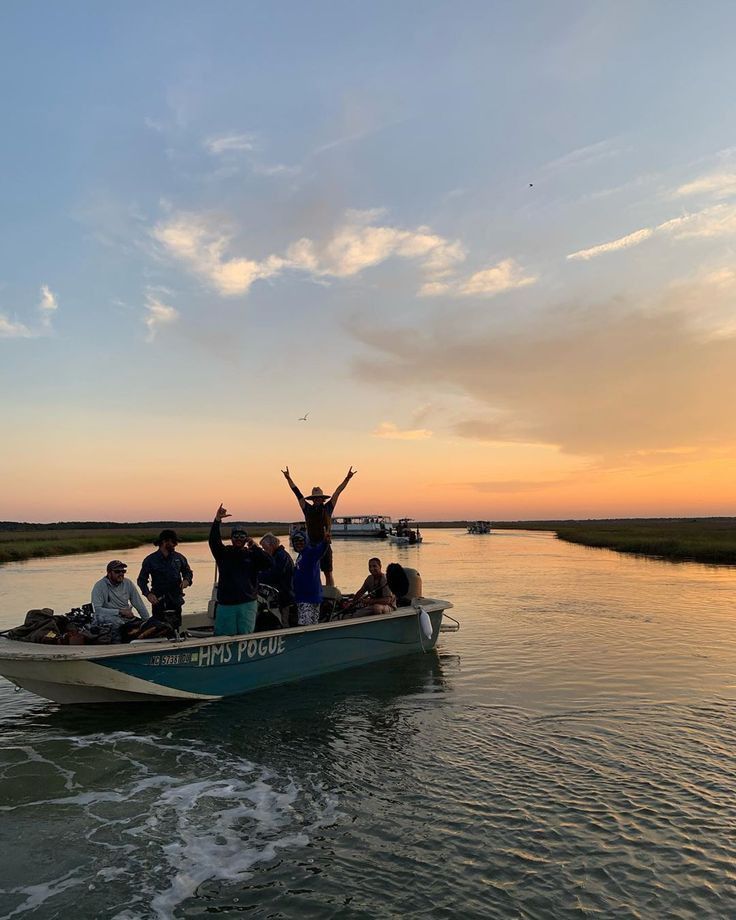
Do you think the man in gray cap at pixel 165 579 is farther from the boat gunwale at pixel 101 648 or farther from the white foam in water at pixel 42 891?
the white foam in water at pixel 42 891

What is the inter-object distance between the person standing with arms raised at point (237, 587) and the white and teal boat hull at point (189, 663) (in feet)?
0.91

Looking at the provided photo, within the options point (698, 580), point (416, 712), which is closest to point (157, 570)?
point (416, 712)

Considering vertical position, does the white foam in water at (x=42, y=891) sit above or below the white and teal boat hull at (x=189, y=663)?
below

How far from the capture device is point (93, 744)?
310 inches

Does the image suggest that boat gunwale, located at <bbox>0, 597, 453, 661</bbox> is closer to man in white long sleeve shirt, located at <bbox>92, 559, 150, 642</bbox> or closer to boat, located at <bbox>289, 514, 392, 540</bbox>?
man in white long sleeve shirt, located at <bbox>92, 559, 150, 642</bbox>

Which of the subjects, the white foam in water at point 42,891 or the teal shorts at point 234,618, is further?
the teal shorts at point 234,618

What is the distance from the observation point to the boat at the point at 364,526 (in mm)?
84938

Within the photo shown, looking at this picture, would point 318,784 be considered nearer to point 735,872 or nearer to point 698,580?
point 735,872

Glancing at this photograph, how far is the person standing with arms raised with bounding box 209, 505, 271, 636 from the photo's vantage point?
30.1 ft

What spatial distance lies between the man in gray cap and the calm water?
4.45 feet

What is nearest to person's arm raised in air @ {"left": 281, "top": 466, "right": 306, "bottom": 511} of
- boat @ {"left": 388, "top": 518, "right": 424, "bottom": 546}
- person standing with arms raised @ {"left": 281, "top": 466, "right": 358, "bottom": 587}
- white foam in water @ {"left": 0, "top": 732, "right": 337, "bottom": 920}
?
person standing with arms raised @ {"left": 281, "top": 466, "right": 358, "bottom": 587}

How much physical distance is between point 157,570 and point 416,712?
4.21 metres

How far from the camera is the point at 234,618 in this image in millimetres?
9211

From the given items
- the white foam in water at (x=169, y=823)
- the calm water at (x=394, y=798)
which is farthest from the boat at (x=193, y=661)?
the white foam in water at (x=169, y=823)
